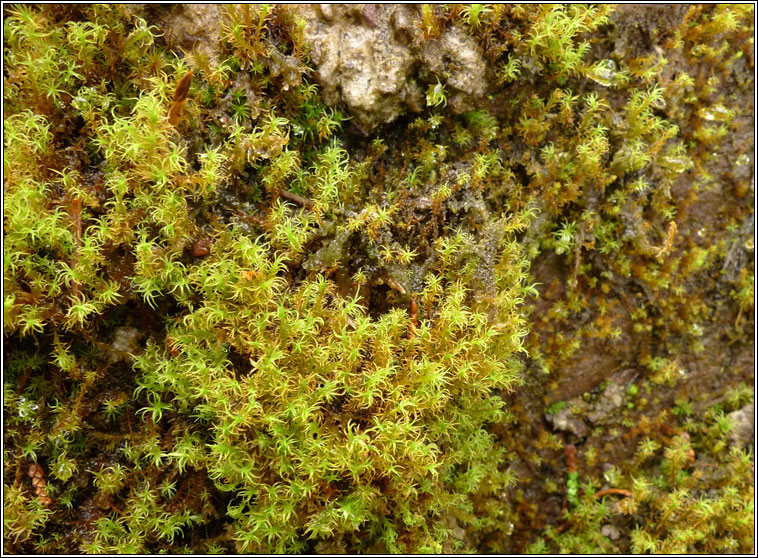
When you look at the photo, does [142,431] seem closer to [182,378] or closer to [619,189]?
[182,378]

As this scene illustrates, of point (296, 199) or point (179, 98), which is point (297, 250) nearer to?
point (296, 199)

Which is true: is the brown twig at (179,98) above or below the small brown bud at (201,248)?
above

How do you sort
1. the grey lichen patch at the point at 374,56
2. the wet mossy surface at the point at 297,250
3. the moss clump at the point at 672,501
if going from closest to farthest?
the wet mossy surface at the point at 297,250 < the grey lichen patch at the point at 374,56 < the moss clump at the point at 672,501

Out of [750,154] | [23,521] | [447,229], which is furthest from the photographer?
[750,154]

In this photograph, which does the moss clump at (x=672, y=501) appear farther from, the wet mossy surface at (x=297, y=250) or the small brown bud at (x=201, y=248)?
the small brown bud at (x=201, y=248)

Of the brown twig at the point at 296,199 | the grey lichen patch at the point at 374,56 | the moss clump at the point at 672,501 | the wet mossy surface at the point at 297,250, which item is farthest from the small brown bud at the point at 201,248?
the moss clump at the point at 672,501

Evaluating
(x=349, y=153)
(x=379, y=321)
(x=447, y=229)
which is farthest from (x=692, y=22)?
(x=379, y=321)

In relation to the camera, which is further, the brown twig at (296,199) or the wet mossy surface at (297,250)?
the brown twig at (296,199)

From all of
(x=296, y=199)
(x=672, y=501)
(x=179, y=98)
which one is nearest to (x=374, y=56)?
(x=296, y=199)

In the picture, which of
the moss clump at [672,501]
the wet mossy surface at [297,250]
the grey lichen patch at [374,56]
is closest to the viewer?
the wet mossy surface at [297,250]
